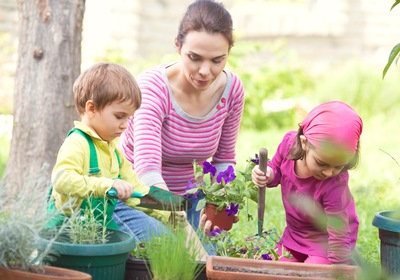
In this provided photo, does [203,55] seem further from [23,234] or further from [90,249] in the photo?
[23,234]

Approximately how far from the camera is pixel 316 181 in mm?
3396

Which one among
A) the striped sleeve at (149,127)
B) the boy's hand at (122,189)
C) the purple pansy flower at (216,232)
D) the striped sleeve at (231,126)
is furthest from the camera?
the striped sleeve at (231,126)

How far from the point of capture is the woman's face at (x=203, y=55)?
3.57m

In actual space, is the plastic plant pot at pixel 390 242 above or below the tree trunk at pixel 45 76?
below

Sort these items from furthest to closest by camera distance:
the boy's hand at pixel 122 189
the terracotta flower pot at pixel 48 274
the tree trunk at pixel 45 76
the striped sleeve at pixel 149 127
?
1. the tree trunk at pixel 45 76
2. the striped sleeve at pixel 149 127
3. the boy's hand at pixel 122 189
4. the terracotta flower pot at pixel 48 274

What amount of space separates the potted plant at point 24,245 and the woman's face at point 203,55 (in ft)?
4.23

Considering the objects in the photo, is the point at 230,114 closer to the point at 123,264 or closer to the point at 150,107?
the point at 150,107

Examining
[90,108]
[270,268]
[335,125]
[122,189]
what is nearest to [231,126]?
[335,125]

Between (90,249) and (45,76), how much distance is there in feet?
8.68

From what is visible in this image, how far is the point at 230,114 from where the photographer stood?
4023 mm

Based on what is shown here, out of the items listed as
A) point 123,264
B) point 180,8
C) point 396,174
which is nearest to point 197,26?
point 123,264

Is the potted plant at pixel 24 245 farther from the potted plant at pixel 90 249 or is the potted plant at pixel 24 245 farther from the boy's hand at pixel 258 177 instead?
the boy's hand at pixel 258 177

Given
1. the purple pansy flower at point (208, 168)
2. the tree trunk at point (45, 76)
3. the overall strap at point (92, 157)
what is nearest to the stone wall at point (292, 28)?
the tree trunk at point (45, 76)

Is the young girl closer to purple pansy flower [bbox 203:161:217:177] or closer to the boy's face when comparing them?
purple pansy flower [bbox 203:161:217:177]
